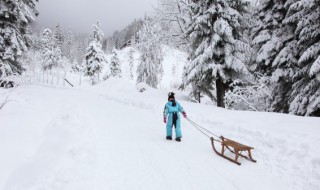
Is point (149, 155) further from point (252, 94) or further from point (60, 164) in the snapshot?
point (252, 94)

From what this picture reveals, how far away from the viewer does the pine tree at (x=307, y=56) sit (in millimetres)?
10906

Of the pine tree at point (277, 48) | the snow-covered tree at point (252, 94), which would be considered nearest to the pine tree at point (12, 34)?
the snow-covered tree at point (252, 94)

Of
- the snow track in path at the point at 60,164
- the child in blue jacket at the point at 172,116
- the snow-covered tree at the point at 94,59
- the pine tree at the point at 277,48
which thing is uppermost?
the snow-covered tree at the point at 94,59

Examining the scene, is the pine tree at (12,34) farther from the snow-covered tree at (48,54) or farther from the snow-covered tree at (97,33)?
the snow-covered tree at (48,54)

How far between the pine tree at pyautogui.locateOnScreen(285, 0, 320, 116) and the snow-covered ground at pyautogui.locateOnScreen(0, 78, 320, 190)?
2381 millimetres

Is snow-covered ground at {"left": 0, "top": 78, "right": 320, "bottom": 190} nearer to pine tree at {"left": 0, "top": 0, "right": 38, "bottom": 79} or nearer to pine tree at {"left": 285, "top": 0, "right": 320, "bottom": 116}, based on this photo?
pine tree at {"left": 285, "top": 0, "right": 320, "bottom": 116}

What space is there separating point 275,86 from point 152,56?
2464 cm

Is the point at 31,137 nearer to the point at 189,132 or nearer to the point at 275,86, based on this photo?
the point at 189,132

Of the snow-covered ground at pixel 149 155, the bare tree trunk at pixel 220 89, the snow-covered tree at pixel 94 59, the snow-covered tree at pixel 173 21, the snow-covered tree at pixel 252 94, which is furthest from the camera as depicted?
the snow-covered tree at pixel 94 59

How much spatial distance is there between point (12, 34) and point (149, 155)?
60.9 feet

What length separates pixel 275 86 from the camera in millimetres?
13898

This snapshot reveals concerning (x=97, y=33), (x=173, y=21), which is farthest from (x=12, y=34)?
(x=97, y=33)

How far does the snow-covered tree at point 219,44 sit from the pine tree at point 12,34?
46.8 ft

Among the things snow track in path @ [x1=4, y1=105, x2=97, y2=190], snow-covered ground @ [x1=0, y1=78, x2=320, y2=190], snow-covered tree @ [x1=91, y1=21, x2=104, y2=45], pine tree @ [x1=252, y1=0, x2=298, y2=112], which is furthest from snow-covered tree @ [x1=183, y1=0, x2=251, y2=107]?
snow-covered tree @ [x1=91, y1=21, x2=104, y2=45]
